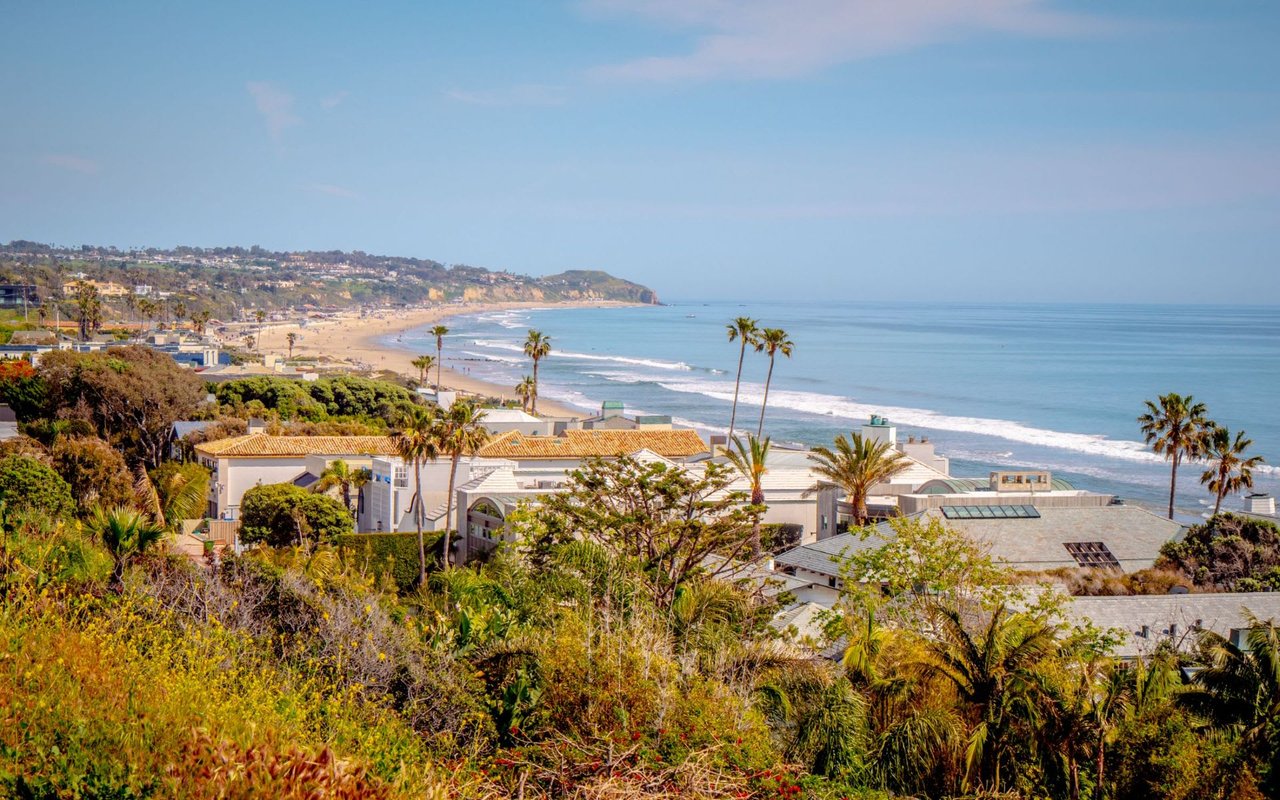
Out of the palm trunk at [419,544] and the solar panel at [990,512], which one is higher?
the solar panel at [990,512]

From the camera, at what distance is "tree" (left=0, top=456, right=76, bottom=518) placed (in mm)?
30719

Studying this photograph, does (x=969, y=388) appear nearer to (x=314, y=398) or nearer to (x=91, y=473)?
(x=314, y=398)

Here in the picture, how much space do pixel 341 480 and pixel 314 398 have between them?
29.2m

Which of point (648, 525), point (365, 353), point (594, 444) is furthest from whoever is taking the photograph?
point (365, 353)

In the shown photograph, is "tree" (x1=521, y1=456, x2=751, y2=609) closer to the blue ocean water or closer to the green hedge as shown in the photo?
the green hedge

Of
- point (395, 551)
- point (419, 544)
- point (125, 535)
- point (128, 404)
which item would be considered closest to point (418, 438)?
point (419, 544)

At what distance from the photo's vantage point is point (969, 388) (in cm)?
10944

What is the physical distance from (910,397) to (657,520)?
271 feet

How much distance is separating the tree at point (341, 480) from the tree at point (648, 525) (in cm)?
1852

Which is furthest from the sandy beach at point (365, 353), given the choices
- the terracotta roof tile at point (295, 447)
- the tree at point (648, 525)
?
the tree at point (648, 525)

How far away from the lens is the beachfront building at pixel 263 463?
42.3 meters

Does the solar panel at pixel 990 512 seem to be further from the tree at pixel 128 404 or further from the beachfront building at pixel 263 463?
the tree at pixel 128 404

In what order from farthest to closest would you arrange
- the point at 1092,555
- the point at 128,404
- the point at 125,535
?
the point at 128,404 < the point at 1092,555 < the point at 125,535

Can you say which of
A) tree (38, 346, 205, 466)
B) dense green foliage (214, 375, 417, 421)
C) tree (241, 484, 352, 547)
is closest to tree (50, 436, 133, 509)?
tree (241, 484, 352, 547)
